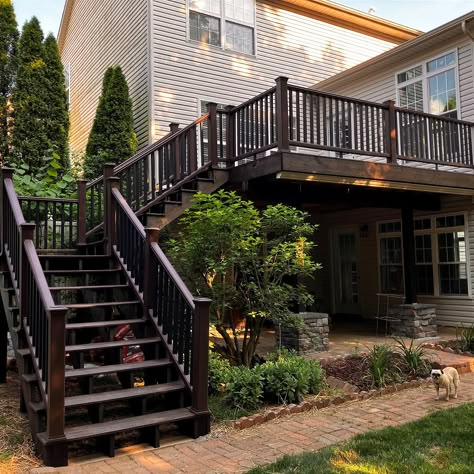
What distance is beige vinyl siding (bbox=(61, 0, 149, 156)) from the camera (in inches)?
459

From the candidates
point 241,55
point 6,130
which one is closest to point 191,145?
point 6,130

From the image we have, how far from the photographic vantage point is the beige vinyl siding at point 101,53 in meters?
11.7

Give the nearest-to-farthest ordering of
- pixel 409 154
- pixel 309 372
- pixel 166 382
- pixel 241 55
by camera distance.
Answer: pixel 166 382, pixel 309 372, pixel 409 154, pixel 241 55

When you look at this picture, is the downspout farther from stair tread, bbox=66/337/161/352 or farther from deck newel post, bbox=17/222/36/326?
deck newel post, bbox=17/222/36/326

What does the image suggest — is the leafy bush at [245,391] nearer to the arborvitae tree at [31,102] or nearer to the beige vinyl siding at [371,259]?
the beige vinyl siding at [371,259]

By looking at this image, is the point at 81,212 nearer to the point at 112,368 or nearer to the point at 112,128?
the point at 112,368

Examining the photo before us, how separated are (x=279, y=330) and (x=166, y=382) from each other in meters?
2.90

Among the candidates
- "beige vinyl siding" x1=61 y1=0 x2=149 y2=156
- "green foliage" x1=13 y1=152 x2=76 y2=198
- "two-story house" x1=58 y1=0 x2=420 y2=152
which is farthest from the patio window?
"green foliage" x1=13 y1=152 x2=76 y2=198

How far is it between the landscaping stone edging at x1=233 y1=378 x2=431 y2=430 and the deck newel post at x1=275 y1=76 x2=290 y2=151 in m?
3.39

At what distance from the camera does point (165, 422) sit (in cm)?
420

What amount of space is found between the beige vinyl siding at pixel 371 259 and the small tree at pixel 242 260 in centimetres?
552

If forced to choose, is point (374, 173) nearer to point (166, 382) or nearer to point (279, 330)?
point (279, 330)

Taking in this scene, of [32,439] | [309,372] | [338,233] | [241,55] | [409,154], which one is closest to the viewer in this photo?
[32,439]

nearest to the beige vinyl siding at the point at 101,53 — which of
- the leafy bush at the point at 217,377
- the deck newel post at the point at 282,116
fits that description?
the deck newel post at the point at 282,116
